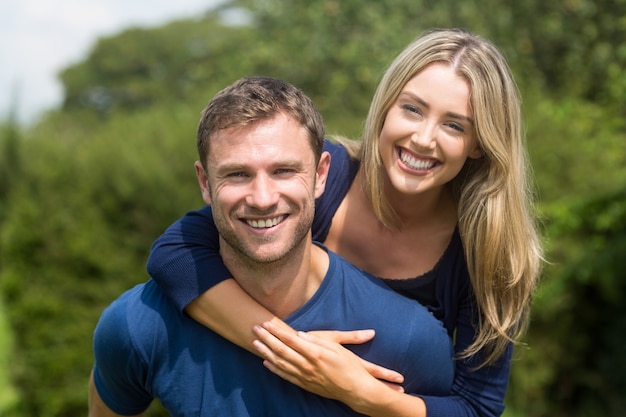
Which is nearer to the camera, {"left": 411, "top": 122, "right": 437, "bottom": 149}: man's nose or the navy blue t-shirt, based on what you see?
the navy blue t-shirt

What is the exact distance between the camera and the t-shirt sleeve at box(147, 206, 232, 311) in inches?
109

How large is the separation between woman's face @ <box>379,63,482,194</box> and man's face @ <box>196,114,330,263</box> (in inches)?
23.3

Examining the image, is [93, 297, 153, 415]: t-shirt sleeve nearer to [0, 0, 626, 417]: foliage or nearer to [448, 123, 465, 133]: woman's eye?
[448, 123, 465, 133]: woman's eye

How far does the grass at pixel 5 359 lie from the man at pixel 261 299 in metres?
4.86

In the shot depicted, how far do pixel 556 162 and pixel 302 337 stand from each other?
6.92 metres

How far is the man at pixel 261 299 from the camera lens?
255cm

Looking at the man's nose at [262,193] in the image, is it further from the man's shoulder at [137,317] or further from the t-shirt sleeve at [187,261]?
the man's shoulder at [137,317]

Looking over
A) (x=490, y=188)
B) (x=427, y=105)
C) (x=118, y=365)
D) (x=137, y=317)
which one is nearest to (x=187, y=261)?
(x=137, y=317)

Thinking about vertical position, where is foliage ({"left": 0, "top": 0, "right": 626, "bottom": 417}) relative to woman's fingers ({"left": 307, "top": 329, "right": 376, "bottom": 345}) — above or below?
above

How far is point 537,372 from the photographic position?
9.02m

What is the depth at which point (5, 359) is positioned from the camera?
7.73 m

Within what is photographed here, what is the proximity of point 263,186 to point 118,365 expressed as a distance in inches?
31.0

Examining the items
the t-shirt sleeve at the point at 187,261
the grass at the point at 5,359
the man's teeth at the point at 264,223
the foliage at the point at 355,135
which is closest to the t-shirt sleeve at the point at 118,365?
the t-shirt sleeve at the point at 187,261

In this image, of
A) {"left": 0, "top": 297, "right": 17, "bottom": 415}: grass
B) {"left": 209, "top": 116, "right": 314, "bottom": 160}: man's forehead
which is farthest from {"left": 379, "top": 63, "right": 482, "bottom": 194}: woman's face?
{"left": 0, "top": 297, "right": 17, "bottom": 415}: grass
